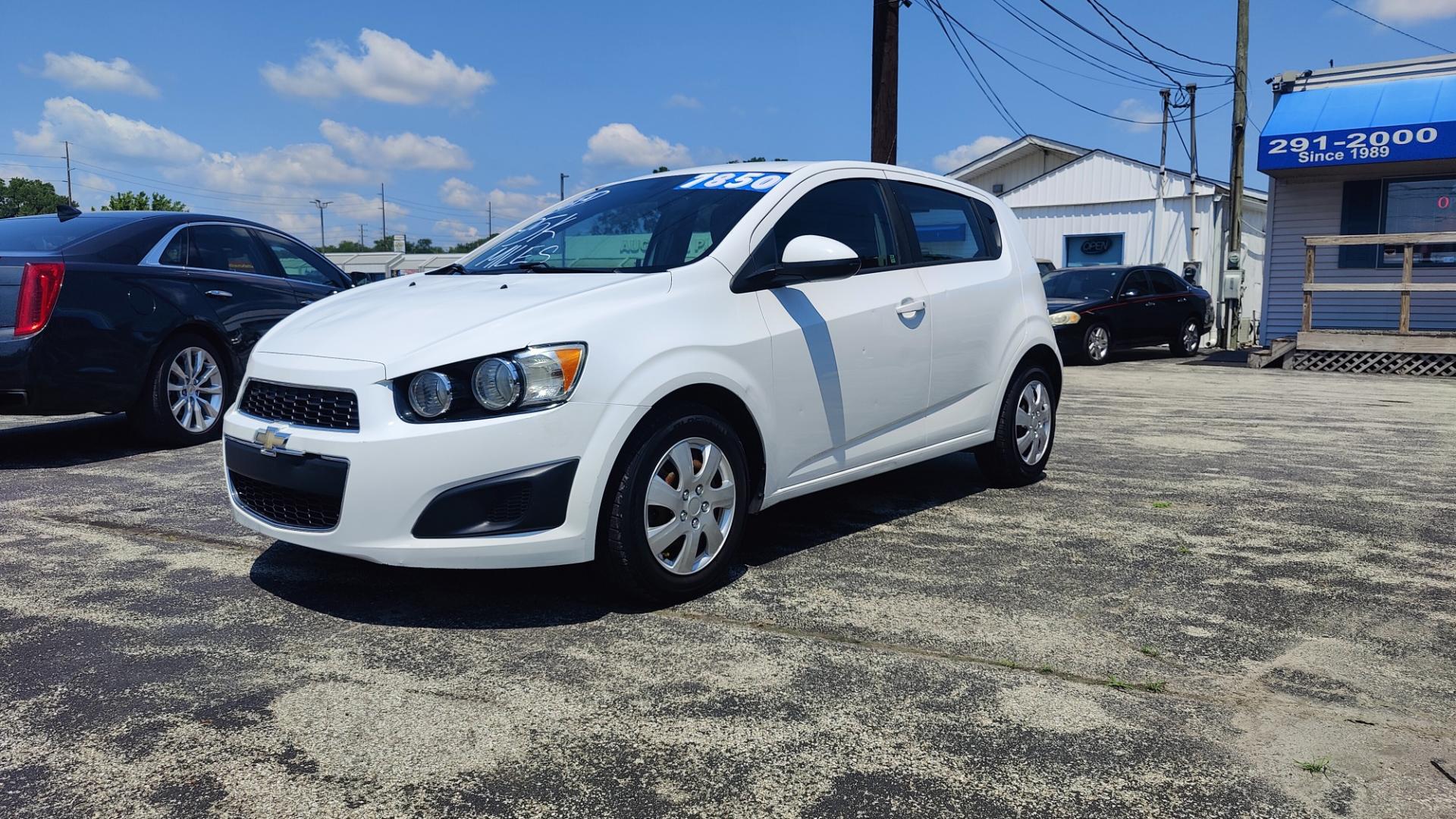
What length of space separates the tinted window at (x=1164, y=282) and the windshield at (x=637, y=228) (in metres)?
14.4

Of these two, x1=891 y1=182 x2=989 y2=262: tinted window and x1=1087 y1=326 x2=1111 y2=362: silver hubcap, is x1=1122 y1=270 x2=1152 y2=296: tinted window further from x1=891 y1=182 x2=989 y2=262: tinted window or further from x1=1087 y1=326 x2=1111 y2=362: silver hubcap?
x1=891 y1=182 x2=989 y2=262: tinted window

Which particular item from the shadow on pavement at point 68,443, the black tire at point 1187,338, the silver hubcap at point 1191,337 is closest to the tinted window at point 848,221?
the shadow on pavement at point 68,443

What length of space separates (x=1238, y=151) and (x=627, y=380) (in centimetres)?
2127

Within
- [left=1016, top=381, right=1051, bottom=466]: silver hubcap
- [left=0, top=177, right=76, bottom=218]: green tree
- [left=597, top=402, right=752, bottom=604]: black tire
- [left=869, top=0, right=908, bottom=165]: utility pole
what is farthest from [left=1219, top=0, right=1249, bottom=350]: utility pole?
[left=0, top=177, right=76, bottom=218]: green tree

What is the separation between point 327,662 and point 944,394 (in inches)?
123

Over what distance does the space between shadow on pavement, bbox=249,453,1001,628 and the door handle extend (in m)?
1.05

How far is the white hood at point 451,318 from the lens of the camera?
11.7 ft

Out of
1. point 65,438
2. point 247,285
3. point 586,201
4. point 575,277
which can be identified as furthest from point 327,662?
point 65,438

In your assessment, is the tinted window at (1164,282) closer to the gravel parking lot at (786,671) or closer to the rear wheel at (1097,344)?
the rear wheel at (1097,344)

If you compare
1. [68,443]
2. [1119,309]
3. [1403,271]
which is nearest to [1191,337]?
[1119,309]

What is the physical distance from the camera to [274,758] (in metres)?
2.72

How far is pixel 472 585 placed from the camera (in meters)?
4.18

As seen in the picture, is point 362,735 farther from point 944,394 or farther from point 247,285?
point 247,285

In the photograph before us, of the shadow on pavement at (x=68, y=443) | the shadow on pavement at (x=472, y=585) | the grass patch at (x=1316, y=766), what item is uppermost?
the shadow on pavement at (x=68, y=443)
